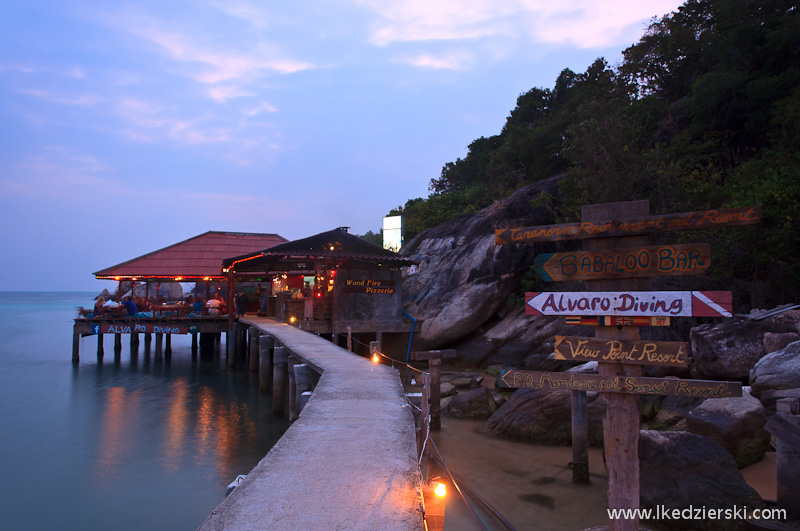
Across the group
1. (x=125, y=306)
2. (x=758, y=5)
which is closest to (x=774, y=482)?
(x=758, y=5)

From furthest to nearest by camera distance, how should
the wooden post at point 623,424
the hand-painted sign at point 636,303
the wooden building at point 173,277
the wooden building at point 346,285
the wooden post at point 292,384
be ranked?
the wooden building at point 173,277
the wooden building at point 346,285
the wooden post at point 292,384
the wooden post at point 623,424
the hand-painted sign at point 636,303

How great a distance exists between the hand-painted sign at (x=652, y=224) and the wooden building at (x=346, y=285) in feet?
48.4

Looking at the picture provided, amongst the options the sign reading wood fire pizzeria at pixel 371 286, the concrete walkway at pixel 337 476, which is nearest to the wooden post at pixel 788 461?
the concrete walkway at pixel 337 476

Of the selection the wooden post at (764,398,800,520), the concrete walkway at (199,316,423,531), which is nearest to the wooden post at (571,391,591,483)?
the wooden post at (764,398,800,520)

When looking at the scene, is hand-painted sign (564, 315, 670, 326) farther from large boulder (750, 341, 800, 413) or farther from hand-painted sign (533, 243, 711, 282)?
large boulder (750, 341, 800, 413)

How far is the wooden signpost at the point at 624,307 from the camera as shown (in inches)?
194

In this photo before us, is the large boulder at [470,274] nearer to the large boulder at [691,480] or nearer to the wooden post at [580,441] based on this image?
the wooden post at [580,441]

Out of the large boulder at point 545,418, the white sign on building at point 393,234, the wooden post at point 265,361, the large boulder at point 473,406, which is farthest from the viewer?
the white sign on building at point 393,234

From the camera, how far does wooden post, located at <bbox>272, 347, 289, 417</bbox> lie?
14.2m

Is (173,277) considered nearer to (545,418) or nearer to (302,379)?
(302,379)

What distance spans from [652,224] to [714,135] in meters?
17.1

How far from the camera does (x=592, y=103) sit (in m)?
21.1

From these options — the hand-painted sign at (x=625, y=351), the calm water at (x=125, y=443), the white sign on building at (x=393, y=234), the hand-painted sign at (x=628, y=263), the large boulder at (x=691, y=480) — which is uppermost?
the white sign on building at (x=393, y=234)

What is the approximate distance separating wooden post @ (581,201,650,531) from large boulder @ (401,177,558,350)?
638 inches
